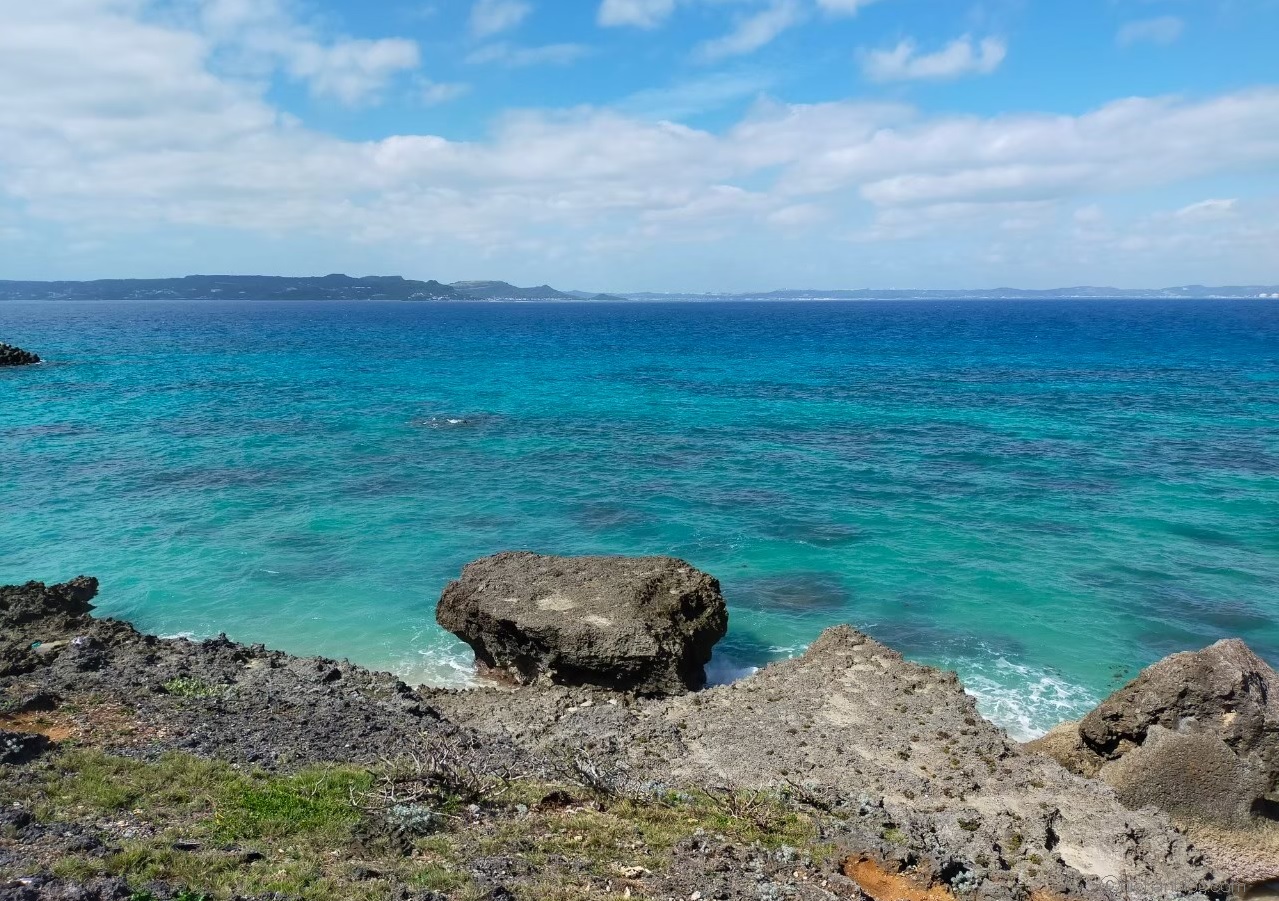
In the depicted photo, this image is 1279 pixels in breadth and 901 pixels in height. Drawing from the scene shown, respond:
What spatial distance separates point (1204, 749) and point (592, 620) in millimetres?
12542

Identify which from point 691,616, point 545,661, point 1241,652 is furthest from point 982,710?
point 545,661

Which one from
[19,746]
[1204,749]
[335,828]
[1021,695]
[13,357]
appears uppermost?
[13,357]

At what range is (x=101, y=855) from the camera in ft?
32.5

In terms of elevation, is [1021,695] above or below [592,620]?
below

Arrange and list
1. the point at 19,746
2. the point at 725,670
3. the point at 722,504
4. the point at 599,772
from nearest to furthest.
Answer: the point at 19,746, the point at 599,772, the point at 725,670, the point at 722,504

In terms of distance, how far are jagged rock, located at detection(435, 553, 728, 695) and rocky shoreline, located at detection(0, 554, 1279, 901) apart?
0.08 m

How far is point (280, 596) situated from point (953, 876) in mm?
21527

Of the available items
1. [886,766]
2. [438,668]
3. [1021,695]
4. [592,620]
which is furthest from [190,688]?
[1021,695]

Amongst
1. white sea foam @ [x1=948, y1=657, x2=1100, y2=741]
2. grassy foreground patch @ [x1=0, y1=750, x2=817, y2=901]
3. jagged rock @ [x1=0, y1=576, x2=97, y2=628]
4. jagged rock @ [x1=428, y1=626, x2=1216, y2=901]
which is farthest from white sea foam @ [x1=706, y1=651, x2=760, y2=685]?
jagged rock @ [x1=0, y1=576, x2=97, y2=628]

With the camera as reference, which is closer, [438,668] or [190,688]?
[190,688]

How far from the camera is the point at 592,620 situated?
20.1 metres

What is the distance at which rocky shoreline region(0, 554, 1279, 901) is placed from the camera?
1034 centimetres

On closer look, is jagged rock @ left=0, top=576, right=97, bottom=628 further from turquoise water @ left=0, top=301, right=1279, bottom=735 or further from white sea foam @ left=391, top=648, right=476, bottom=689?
white sea foam @ left=391, top=648, right=476, bottom=689

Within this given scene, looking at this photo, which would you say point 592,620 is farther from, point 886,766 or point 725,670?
point 886,766
